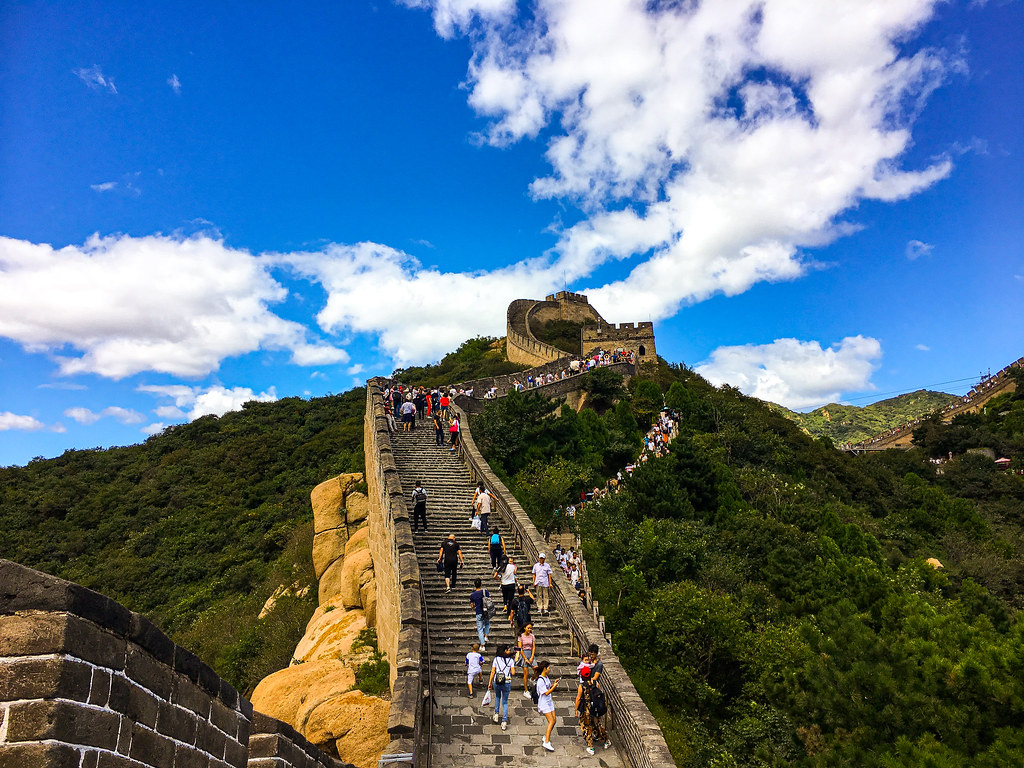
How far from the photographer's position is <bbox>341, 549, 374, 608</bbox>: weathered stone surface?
1591 cm

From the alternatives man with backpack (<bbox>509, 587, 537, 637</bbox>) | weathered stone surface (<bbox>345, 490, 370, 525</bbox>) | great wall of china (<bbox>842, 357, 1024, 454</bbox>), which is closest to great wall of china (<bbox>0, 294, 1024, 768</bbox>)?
man with backpack (<bbox>509, 587, 537, 637</bbox>)

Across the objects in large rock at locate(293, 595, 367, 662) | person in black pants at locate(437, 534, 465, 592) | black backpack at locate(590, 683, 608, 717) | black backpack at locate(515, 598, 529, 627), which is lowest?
black backpack at locate(590, 683, 608, 717)

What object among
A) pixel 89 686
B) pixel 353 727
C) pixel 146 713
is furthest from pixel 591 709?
pixel 89 686

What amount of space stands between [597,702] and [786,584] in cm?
1170

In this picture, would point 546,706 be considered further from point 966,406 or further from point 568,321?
point 966,406

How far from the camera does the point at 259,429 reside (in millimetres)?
42375

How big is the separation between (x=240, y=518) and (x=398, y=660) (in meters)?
22.8

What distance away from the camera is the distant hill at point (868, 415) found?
95625 mm

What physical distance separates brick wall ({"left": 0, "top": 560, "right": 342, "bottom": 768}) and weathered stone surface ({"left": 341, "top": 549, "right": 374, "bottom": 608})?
1361 centimetres

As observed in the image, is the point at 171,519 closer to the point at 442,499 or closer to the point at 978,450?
the point at 442,499

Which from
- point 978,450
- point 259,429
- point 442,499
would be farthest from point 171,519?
point 978,450

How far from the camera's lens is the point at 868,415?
10644 cm

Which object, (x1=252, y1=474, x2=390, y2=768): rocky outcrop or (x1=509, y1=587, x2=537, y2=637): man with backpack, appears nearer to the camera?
(x1=252, y1=474, x2=390, y2=768): rocky outcrop

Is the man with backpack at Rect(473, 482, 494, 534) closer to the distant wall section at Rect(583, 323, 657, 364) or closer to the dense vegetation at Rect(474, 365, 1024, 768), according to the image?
the dense vegetation at Rect(474, 365, 1024, 768)
